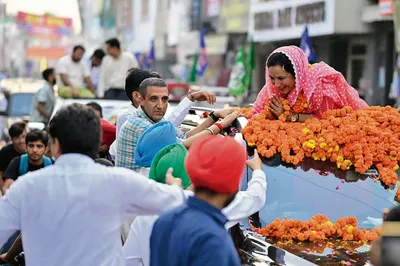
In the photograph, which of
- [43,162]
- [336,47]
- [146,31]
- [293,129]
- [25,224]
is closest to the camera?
[25,224]

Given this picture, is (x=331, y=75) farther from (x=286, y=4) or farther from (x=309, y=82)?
(x=286, y=4)

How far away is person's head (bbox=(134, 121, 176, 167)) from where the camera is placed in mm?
5797

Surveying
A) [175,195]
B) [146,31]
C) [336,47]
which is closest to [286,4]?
[336,47]

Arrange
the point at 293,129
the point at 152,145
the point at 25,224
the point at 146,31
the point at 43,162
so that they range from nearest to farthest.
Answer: the point at 25,224 < the point at 152,145 < the point at 293,129 < the point at 43,162 < the point at 146,31

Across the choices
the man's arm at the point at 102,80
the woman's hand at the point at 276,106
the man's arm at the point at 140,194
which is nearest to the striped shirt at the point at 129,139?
the woman's hand at the point at 276,106

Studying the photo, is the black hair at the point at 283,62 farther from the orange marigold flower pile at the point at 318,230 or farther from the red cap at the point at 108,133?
the red cap at the point at 108,133

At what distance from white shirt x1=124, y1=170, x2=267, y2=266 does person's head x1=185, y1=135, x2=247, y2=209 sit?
810mm

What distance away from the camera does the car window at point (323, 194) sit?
21.2 ft

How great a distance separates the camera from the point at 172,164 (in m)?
5.08

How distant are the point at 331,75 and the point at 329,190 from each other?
1.32m

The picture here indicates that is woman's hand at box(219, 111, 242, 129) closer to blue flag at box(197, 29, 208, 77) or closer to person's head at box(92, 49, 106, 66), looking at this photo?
person's head at box(92, 49, 106, 66)

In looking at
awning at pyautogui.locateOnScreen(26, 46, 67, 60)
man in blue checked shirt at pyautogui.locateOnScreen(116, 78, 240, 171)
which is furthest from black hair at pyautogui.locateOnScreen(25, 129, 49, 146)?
awning at pyautogui.locateOnScreen(26, 46, 67, 60)

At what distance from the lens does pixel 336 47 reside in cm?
3731

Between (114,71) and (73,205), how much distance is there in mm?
12516
